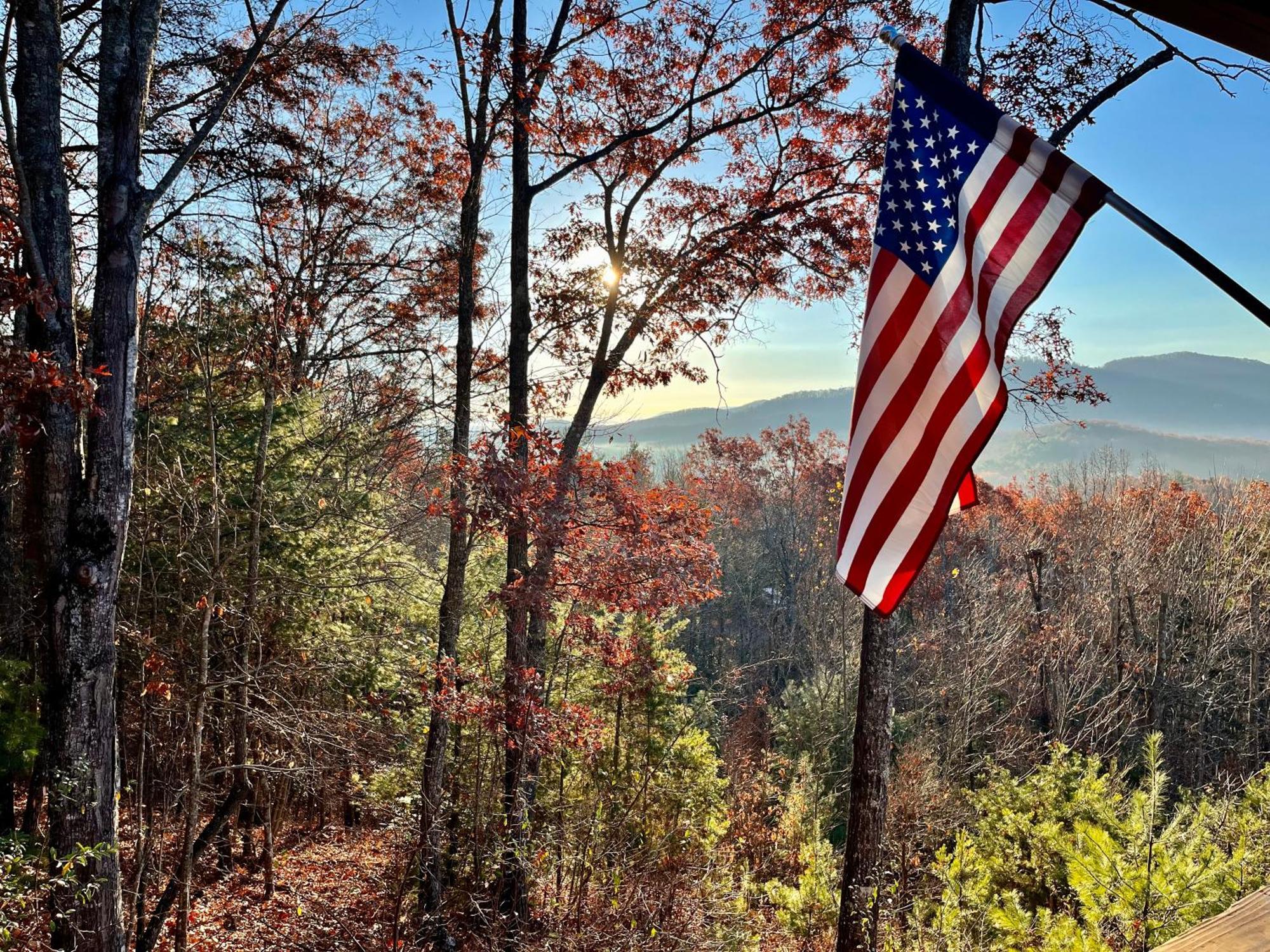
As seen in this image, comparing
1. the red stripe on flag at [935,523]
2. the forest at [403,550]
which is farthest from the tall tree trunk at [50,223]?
the red stripe on flag at [935,523]

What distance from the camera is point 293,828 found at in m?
15.6

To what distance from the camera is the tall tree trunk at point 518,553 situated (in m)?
8.95

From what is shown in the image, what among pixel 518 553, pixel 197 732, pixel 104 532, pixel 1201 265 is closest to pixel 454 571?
pixel 518 553

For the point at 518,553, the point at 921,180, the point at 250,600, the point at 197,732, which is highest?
the point at 921,180

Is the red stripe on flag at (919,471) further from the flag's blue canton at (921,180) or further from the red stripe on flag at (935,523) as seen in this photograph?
the flag's blue canton at (921,180)

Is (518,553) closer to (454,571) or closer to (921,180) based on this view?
(454,571)

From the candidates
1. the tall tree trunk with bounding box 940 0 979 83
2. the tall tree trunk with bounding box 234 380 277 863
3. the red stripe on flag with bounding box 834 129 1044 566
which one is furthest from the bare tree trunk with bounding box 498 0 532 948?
the red stripe on flag with bounding box 834 129 1044 566

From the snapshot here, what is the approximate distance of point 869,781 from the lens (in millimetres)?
6984

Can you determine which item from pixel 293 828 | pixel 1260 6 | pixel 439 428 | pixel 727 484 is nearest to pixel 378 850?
pixel 293 828

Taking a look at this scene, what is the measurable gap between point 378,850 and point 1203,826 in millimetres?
11882

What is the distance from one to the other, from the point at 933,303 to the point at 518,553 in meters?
8.33

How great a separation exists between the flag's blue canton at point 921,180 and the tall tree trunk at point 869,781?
5033 mm

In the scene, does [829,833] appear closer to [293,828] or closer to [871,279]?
[293,828]

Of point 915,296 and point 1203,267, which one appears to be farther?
point 915,296
